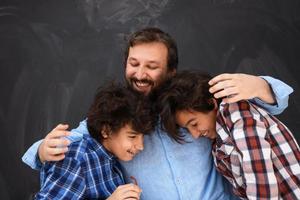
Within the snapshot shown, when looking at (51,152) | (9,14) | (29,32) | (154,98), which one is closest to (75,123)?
(29,32)

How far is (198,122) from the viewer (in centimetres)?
112

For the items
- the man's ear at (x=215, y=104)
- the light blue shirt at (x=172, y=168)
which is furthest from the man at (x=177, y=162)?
the man's ear at (x=215, y=104)

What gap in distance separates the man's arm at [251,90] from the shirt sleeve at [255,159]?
0.25 ft

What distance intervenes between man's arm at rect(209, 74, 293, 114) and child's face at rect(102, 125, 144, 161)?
0.84 feet

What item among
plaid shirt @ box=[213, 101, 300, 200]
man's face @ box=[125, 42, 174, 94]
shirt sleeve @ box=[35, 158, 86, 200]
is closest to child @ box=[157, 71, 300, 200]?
plaid shirt @ box=[213, 101, 300, 200]

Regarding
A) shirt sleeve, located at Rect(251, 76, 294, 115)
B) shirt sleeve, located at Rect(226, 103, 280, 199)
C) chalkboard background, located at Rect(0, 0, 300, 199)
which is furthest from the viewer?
chalkboard background, located at Rect(0, 0, 300, 199)

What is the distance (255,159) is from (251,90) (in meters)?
0.19

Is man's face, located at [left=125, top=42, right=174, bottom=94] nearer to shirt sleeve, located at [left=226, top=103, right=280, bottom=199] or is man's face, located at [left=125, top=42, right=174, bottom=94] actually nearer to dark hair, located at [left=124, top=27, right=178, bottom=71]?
dark hair, located at [left=124, top=27, right=178, bottom=71]

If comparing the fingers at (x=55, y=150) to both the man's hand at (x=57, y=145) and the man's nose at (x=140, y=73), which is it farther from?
the man's nose at (x=140, y=73)

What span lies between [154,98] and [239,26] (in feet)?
2.37

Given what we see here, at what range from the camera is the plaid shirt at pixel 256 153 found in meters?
0.98

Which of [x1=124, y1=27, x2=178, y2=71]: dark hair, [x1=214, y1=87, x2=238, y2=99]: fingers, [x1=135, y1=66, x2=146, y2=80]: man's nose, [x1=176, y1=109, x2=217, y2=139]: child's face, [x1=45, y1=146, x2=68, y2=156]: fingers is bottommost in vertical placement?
[x1=45, y1=146, x2=68, y2=156]: fingers

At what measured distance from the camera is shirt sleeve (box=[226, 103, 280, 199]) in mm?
978

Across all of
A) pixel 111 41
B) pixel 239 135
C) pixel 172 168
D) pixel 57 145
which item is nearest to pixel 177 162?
pixel 172 168
